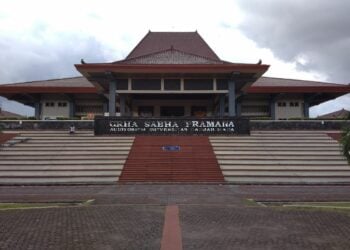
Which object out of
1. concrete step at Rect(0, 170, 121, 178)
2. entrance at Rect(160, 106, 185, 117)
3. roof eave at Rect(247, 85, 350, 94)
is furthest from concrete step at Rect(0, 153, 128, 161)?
roof eave at Rect(247, 85, 350, 94)

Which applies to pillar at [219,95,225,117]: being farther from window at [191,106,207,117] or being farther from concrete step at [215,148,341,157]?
concrete step at [215,148,341,157]

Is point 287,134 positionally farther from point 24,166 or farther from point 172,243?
point 172,243

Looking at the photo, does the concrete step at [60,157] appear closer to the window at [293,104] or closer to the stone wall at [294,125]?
the stone wall at [294,125]

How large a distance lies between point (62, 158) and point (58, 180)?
10.3 ft

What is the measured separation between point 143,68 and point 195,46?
47.0ft

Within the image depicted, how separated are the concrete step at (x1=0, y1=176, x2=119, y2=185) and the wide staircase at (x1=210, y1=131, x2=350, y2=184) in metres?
6.10

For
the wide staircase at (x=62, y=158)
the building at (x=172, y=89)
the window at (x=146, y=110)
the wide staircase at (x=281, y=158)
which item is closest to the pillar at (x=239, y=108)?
the building at (x=172, y=89)

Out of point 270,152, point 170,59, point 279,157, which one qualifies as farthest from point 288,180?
point 170,59

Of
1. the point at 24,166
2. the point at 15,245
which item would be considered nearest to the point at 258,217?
the point at 15,245

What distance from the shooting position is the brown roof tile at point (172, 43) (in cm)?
4062

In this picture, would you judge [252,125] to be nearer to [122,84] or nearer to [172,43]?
[122,84]

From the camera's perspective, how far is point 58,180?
19766 millimetres

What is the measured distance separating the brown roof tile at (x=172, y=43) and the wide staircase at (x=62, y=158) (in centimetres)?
1562

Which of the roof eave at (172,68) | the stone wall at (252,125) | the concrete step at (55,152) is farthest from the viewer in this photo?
the stone wall at (252,125)
